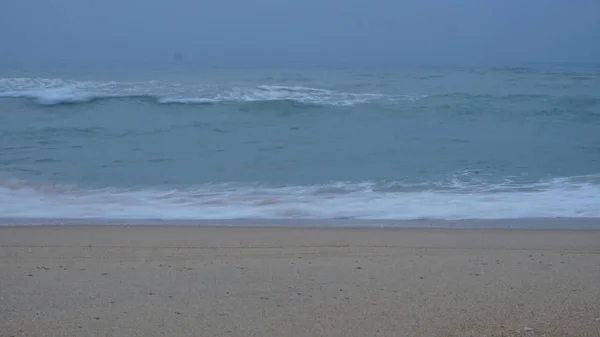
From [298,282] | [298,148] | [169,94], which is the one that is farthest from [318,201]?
[169,94]

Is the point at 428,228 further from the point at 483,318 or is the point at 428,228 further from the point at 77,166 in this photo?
the point at 77,166

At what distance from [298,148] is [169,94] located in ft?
34.8

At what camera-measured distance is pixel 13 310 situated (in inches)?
151

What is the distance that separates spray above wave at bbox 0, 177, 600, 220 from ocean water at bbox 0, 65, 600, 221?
0.09ft

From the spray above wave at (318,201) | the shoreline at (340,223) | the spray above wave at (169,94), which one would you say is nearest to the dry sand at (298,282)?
the shoreline at (340,223)

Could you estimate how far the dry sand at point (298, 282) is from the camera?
3619 mm

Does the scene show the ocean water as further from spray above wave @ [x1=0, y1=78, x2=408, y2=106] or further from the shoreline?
the shoreline

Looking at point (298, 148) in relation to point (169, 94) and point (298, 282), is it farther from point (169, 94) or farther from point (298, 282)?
point (169, 94)

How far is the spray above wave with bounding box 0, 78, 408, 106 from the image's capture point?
20.9 metres

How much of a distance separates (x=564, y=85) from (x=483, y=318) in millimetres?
24093

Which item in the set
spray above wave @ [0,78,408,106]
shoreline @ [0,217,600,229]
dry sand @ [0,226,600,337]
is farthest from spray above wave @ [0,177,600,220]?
spray above wave @ [0,78,408,106]

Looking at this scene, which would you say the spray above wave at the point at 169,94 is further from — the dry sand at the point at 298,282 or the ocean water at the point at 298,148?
the dry sand at the point at 298,282

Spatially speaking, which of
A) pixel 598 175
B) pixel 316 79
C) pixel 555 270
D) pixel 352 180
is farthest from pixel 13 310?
pixel 316 79

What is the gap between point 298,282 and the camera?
174 inches
